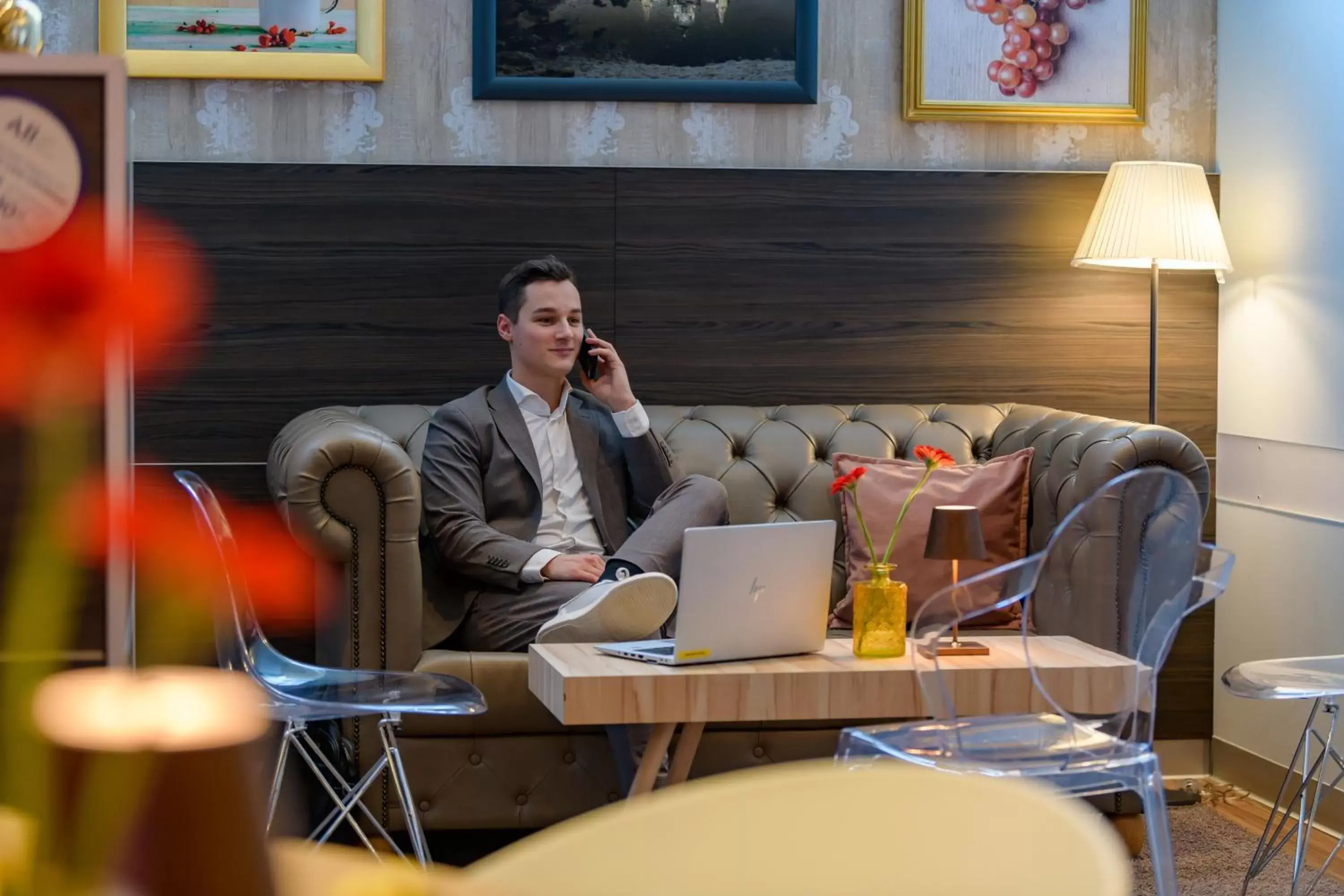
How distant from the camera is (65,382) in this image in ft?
4.40

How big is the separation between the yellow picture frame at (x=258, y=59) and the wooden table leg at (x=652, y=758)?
2.25 meters

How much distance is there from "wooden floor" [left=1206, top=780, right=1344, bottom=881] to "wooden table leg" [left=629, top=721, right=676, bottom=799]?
5.15 ft

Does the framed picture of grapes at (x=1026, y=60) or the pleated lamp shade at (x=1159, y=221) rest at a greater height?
the framed picture of grapes at (x=1026, y=60)

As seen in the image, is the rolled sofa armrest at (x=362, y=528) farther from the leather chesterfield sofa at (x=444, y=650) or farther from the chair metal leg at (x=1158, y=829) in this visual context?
the chair metal leg at (x=1158, y=829)

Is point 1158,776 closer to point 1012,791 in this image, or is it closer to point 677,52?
point 1012,791

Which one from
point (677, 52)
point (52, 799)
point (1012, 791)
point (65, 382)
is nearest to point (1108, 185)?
point (677, 52)

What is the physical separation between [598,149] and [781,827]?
147 inches

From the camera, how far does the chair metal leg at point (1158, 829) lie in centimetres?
226

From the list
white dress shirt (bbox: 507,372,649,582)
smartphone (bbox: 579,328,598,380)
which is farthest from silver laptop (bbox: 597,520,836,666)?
smartphone (bbox: 579,328,598,380)

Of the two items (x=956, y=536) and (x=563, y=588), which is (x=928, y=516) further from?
(x=956, y=536)

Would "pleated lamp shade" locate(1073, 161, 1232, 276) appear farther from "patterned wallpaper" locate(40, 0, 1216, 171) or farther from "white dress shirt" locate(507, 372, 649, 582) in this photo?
"white dress shirt" locate(507, 372, 649, 582)

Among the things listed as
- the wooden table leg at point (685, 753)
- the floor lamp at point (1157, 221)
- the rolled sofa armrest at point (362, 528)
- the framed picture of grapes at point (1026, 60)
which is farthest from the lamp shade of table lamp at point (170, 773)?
the framed picture of grapes at point (1026, 60)

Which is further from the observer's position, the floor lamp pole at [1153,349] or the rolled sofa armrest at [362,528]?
the floor lamp pole at [1153,349]

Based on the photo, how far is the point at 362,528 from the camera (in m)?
3.15
